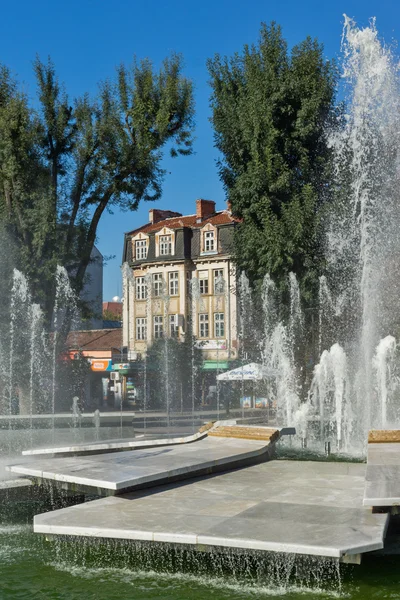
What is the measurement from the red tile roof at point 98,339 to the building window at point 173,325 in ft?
14.9

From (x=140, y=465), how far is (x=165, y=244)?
127 feet

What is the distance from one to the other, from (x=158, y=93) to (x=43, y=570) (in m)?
21.7

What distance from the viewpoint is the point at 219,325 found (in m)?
45.9

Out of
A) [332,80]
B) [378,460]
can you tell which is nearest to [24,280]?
[332,80]

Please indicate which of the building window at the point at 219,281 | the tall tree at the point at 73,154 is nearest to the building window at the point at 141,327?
the building window at the point at 219,281

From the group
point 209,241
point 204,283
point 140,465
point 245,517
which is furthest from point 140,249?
point 245,517

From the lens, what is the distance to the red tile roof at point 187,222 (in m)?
47.6

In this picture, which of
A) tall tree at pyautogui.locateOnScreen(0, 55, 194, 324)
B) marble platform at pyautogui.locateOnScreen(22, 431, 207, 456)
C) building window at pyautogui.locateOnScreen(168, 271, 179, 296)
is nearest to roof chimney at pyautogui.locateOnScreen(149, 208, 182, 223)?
building window at pyautogui.locateOnScreen(168, 271, 179, 296)

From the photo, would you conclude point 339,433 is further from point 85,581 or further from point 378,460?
point 85,581

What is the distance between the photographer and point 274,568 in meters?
7.52

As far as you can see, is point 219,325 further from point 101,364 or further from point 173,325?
point 101,364

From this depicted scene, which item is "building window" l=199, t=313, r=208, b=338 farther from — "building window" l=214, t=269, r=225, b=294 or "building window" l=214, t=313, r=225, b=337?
"building window" l=214, t=269, r=225, b=294

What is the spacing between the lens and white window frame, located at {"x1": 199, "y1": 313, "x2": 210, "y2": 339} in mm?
46466

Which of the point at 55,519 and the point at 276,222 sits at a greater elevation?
the point at 276,222
